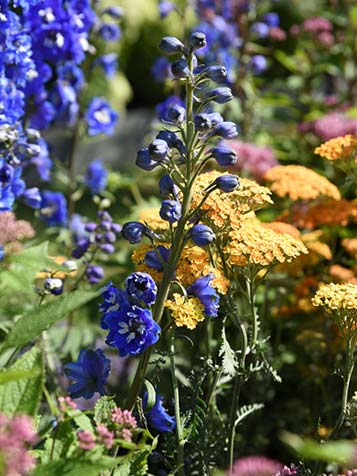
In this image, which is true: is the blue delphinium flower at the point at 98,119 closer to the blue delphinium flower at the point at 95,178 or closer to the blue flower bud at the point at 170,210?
the blue delphinium flower at the point at 95,178

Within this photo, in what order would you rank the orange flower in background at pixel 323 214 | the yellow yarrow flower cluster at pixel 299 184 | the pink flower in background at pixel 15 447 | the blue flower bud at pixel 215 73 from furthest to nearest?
the orange flower in background at pixel 323 214, the yellow yarrow flower cluster at pixel 299 184, the blue flower bud at pixel 215 73, the pink flower in background at pixel 15 447

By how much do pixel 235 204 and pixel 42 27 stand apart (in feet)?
3.31

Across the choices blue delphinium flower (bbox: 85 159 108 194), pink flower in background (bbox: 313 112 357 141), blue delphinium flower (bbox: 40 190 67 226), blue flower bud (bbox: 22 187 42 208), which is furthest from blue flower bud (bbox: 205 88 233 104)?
→ blue delphinium flower (bbox: 85 159 108 194)

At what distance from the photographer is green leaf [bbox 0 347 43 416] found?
135cm

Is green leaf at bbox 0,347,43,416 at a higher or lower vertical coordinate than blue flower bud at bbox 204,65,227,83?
lower

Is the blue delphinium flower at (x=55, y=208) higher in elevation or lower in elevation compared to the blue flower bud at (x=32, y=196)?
higher

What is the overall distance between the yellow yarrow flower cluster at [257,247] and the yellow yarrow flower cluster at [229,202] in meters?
0.04

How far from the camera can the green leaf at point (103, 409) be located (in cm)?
149

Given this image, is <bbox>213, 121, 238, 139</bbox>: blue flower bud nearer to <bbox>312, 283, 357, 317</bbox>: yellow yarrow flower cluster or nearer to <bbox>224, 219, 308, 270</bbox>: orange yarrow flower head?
<bbox>224, 219, 308, 270</bbox>: orange yarrow flower head

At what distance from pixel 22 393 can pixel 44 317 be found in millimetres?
134

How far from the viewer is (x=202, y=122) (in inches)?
64.9

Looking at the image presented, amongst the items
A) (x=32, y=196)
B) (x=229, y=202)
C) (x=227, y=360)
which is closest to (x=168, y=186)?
(x=229, y=202)

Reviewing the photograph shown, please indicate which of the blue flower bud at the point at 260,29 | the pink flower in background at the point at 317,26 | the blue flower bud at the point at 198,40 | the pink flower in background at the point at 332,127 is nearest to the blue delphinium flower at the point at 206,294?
the blue flower bud at the point at 198,40

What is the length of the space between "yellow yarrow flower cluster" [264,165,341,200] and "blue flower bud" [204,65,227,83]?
2.15ft
